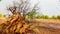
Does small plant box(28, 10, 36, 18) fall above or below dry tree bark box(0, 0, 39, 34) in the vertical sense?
above

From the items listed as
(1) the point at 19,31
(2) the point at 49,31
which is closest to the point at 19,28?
(1) the point at 19,31

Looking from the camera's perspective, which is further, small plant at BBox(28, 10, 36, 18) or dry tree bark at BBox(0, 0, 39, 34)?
small plant at BBox(28, 10, 36, 18)

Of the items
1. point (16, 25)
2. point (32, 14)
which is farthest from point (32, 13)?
point (16, 25)

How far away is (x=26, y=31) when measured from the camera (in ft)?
6.32

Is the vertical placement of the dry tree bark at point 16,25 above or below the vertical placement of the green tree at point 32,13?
below

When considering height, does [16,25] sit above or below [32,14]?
below

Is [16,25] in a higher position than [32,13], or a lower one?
lower

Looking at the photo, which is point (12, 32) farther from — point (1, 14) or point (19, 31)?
point (1, 14)

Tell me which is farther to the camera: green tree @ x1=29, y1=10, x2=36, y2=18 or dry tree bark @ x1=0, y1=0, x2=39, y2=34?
green tree @ x1=29, y1=10, x2=36, y2=18

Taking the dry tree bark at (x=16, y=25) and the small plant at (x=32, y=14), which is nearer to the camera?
the dry tree bark at (x=16, y=25)

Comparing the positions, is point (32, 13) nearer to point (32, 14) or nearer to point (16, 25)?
point (32, 14)

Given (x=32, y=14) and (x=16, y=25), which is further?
(x=32, y=14)

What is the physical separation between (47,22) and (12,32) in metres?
0.46

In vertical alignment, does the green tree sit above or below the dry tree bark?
above
